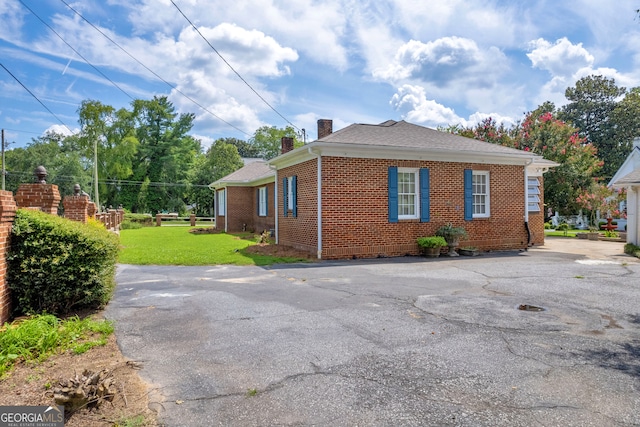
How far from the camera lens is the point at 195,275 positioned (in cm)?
962

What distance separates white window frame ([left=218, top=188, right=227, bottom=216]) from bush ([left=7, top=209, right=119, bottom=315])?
20208 millimetres

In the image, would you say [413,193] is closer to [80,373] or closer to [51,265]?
[51,265]

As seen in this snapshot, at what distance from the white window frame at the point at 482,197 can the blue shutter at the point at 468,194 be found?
0.45 metres

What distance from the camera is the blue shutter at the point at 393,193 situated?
13180 mm

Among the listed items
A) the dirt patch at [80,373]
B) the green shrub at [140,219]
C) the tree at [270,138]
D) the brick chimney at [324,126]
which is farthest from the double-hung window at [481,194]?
the tree at [270,138]

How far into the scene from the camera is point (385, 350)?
4.47 metres

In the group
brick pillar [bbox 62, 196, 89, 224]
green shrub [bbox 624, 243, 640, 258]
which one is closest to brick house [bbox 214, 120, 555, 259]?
green shrub [bbox 624, 243, 640, 258]

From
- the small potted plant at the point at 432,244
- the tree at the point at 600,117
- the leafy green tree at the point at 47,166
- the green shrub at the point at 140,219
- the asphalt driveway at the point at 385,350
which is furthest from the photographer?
the leafy green tree at the point at 47,166

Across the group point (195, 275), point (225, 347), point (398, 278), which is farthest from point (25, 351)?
point (398, 278)

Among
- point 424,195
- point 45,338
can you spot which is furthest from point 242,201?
point 45,338

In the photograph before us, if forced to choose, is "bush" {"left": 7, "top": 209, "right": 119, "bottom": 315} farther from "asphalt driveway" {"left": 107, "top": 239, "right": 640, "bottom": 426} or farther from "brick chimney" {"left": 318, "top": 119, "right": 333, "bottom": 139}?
"brick chimney" {"left": 318, "top": 119, "right": 333, "bottom": 139}

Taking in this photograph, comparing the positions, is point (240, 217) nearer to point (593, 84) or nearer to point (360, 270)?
point (360, 270)

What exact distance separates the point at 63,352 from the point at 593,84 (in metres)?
58.1

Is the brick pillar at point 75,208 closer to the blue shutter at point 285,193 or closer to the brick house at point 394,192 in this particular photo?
the brick house at point 394,192
